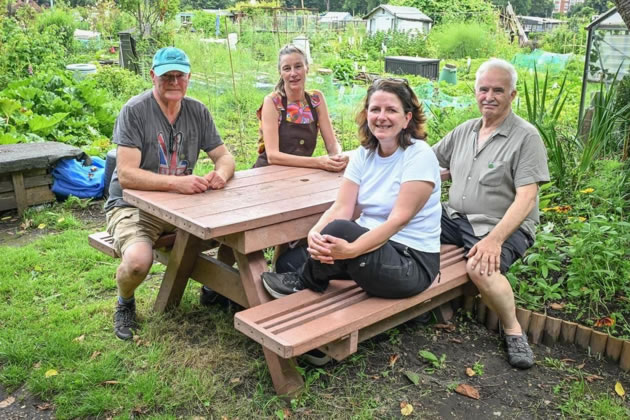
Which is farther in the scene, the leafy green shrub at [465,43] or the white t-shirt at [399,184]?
the leafy green shrub at [465,43]

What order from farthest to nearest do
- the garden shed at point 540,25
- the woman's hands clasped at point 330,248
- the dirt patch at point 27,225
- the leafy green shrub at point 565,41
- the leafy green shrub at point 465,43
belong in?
the garden shed at point 540,25
the leafy green shrub at point 465,43
the leafy green shrub at point 565,41
the dirt patch at point 27,225
the woman's hands clasped at point 330,248

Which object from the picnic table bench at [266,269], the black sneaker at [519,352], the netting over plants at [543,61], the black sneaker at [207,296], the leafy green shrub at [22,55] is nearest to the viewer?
the picnic table bench at [266,269]

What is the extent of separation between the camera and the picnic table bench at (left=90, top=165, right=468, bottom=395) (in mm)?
2506

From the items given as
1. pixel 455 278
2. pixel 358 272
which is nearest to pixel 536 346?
pixel 455 278

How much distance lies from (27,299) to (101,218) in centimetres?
175

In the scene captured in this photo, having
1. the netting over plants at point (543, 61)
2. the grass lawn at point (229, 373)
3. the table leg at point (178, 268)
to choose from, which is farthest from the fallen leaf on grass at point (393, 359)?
the netting over plants at point (543, 61)

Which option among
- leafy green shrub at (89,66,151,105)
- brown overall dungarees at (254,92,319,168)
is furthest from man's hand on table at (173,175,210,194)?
leafy green shrub at (89,66,151,105)

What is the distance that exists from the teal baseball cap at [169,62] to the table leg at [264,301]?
106cm

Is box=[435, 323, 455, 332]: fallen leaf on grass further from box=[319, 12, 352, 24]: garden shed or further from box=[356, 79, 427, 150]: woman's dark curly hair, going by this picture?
box=[319, 12, 352, 24]: garden shed

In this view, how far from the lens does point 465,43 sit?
62.7 ft

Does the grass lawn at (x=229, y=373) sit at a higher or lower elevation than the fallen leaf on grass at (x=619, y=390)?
lower

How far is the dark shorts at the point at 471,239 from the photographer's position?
10.3 ft

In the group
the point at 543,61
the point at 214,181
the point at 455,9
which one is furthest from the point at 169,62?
the point at 455,9

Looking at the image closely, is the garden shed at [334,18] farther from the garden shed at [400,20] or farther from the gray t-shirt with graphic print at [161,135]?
the gray t-shirt with graphic print at [161,135]
